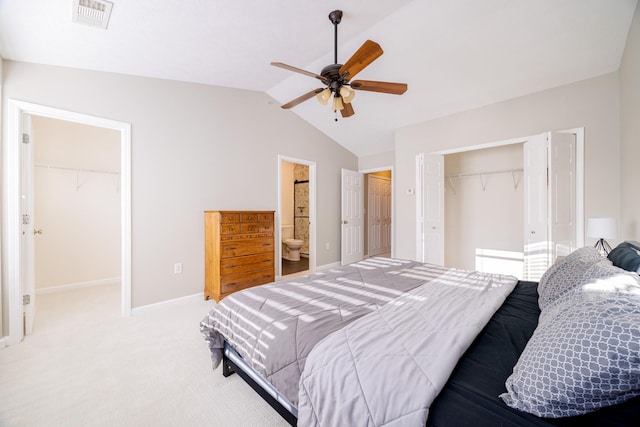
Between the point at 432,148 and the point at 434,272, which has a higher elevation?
the point at 432,148

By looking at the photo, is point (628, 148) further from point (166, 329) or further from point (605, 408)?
point (166, 329)

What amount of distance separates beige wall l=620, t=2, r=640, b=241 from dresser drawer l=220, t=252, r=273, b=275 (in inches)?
146

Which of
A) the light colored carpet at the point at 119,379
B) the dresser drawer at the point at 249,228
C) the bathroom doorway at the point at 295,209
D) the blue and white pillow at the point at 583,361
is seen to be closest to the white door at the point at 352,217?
the bathroom doorway at the point at 295,209

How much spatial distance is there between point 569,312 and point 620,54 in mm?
3237

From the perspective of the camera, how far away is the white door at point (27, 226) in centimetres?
235

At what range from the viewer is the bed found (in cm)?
74

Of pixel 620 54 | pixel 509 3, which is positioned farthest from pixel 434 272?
pixel 620 54

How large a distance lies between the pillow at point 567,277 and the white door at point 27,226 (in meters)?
3.95

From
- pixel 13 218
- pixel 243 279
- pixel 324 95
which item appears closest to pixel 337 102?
pixel 324 95

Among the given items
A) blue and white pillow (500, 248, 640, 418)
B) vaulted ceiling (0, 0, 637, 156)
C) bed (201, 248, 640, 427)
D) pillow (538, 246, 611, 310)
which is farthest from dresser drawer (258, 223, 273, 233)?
blue and white pillow (500, 248, 640, 418)

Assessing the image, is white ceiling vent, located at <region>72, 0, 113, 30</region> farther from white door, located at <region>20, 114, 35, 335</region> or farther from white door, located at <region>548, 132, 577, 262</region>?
white door, located at <region>548, 132, 577, 262</region>

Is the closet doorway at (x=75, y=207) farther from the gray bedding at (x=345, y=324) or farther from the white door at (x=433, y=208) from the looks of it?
the white door at (x=433, y=208)

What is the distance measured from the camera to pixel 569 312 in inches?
36.1

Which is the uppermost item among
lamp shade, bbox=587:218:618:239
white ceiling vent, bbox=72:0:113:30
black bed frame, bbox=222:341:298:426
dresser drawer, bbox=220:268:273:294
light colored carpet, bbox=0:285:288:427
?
white ceiling vent, bbox=72:0:113:30
